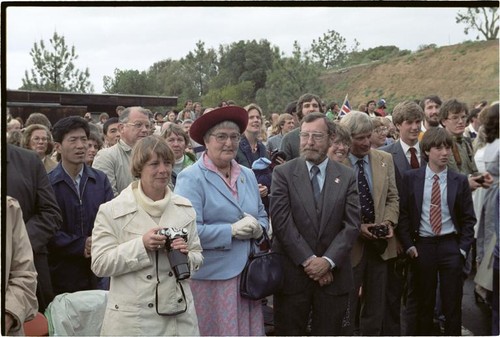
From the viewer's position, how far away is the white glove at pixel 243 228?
13.6 feet

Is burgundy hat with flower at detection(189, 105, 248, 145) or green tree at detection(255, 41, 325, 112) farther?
green tree at detection(255, 41, 325, 112)

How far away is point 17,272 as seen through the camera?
310 centimetres

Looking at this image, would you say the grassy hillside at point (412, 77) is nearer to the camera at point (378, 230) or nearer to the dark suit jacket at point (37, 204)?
the camera at point (378, 230)

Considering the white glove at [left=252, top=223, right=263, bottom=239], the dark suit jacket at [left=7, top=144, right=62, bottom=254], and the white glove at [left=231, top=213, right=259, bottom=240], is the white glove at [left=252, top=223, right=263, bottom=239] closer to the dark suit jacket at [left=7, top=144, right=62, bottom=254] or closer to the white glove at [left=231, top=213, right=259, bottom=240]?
the white glove at [left=231, top=213, right=259, bottom=240]

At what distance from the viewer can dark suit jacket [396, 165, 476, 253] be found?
5.00 m

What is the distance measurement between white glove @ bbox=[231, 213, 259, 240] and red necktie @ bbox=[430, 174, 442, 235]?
158 cm

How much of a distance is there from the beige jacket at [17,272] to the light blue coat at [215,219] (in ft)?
3.96

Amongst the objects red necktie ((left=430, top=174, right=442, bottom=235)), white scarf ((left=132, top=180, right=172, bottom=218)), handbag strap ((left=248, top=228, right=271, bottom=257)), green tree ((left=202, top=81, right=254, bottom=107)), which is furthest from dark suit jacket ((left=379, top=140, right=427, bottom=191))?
green tree ((left=202, top=81, right=254, bottom=107))

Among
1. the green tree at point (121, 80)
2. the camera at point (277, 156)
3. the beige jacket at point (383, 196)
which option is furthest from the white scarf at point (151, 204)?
the camera at point (277, 156)

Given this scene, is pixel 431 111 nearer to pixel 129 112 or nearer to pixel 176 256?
pixel 129 112

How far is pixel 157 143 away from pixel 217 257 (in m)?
0.88

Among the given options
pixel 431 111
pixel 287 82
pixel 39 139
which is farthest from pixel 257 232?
pixel 287 82

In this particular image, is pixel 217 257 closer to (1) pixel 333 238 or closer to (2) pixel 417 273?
(1) pixel 333 238

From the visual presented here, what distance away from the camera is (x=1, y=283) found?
304 centimetres
